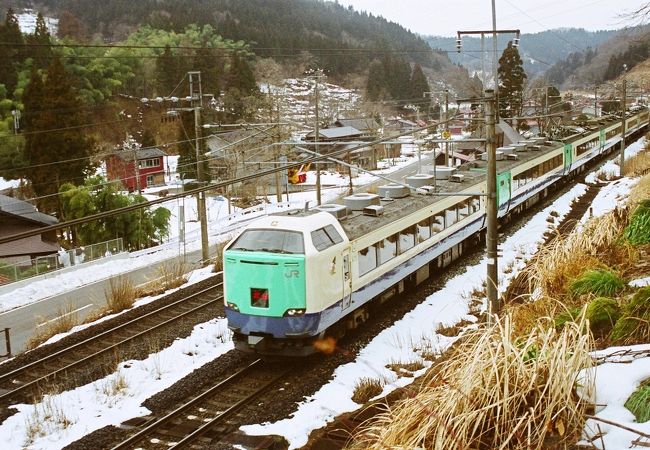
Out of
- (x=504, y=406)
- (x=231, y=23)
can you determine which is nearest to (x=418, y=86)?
(x=231, y=23)

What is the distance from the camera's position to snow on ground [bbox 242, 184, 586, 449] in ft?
31.4

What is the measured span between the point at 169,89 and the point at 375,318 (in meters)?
74.2

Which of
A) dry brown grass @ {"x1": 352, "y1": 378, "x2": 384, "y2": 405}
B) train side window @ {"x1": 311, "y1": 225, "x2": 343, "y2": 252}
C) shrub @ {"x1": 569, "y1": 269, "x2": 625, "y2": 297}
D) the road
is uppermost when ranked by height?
train side window @ {"x1": 311, "y1": 225, "x2": 343, "y2": 252}

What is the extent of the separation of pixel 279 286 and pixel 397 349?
288cm

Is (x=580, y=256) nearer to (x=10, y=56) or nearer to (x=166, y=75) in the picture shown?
(x=10, y=56)

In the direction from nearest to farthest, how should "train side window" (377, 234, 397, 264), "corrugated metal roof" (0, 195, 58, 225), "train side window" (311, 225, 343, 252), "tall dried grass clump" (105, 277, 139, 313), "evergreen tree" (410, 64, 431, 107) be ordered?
"train side window" (311, 225, 343, 252) → "train side window" (377, 234, 397, 264) → "tall dried grass clump" (105, 277, 139, 313) → "corrugated metal roof" (0, 195, 58, 225) → "evergreen tree" (410, 64, 431, 107)

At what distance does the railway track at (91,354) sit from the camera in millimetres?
11750

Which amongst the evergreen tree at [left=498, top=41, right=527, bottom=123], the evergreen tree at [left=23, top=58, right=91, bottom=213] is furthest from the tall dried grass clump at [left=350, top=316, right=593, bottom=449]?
the evergreen tree at [left=498, top=41, right=527, bottom=123]

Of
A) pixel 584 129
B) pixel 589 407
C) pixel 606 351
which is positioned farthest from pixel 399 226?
pixel 584 129

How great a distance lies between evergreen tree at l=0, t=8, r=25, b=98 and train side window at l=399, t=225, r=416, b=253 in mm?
58780

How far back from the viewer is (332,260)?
11.9m

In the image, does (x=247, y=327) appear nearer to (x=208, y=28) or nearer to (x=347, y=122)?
(x=347, y=122)

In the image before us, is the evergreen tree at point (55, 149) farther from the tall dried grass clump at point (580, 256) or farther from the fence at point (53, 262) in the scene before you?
the tall dried grass clump at point (580, 256)

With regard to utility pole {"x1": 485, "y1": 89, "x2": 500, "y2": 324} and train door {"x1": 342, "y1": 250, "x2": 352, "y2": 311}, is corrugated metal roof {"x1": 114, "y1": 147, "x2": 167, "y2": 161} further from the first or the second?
utility pole {"x1": 485, "y1": 89, "x2": 500, "y2": 324}
